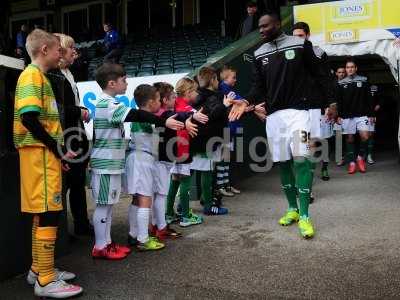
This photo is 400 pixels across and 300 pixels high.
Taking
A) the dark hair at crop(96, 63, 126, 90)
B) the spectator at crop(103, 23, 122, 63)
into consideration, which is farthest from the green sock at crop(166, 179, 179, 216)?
the spectator at crop(103, 23, 122, 63)

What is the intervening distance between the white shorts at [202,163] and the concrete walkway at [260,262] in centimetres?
58

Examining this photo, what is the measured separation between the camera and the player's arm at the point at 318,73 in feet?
16.2

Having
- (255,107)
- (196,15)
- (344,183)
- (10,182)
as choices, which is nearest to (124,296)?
(10,182)

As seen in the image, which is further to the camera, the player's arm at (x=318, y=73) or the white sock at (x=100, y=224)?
the player's arm at (x=318, y=73)

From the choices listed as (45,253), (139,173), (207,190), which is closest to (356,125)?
(207,190)

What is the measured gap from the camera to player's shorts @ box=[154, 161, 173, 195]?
4672 mm

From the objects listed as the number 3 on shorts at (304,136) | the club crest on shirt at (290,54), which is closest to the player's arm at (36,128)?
the number 3 on shorts at (304,136)

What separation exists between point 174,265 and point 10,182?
1418 millimetres

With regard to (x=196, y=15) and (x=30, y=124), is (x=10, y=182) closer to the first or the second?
(x=30, y=124)

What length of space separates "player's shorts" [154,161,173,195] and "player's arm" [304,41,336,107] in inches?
67.3

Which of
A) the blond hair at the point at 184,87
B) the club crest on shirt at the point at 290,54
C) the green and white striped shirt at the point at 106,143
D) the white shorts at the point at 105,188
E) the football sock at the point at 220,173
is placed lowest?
the football sock at the point at 220,173

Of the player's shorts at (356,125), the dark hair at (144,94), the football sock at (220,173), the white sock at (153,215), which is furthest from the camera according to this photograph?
the player's shorts at (356,125)

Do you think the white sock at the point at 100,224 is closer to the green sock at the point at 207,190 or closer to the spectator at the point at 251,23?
the green sock at the point at 207,190

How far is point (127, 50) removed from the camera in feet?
54.4
